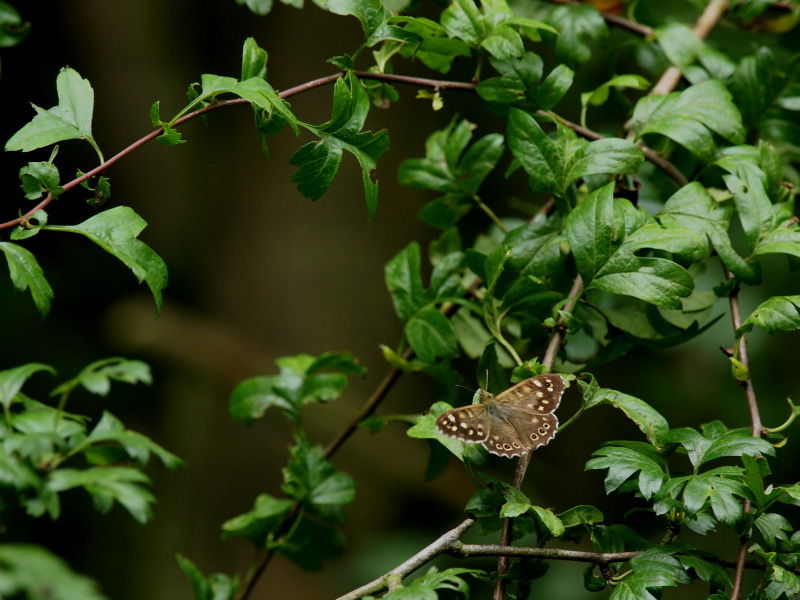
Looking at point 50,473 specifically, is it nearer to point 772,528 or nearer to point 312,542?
point 312,542

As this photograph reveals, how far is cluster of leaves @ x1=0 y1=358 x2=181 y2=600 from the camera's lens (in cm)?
84

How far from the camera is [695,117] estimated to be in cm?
106

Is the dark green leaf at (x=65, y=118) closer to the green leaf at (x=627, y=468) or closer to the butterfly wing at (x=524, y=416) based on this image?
the butterfly wing at (x=524, y=416)

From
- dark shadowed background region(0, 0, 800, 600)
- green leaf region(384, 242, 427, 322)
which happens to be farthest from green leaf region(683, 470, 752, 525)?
dark shadowed background region(0, 0, 800, 600)

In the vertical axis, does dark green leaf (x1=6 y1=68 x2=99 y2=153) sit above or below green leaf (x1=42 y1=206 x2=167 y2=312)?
above

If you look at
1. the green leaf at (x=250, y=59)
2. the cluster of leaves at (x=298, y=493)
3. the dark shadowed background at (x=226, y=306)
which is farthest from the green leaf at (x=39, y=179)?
the dark shadowed background at (x=226, y=306)

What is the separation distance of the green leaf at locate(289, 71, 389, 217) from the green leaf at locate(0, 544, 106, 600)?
545 mm

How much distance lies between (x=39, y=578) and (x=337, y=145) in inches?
24.3

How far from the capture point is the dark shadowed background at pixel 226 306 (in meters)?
2.30

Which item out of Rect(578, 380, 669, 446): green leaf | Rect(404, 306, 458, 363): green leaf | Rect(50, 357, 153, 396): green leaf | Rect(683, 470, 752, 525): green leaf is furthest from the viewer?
Rect(404, 306, 458, 363): green leaf

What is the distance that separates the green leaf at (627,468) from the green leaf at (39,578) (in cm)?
62

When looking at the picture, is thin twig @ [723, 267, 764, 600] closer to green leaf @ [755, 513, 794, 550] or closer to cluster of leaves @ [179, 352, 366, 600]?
green leaf @ [755, 513, 794, 550]

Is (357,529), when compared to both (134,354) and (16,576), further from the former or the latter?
(16,576)

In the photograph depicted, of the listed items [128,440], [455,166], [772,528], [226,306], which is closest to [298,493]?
[128,440]
